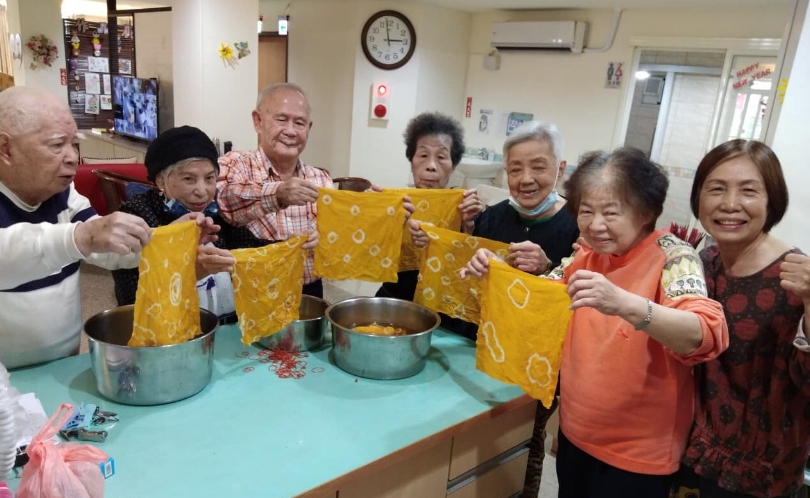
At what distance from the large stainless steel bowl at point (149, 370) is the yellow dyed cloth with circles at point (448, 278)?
73 centimetres

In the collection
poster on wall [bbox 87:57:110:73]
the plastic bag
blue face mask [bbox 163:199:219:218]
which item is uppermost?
poster on wall [bbox 87:57:110:73]

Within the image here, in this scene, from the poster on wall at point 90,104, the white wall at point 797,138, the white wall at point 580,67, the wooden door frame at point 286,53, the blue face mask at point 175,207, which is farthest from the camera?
the poster on wall at point 90,104

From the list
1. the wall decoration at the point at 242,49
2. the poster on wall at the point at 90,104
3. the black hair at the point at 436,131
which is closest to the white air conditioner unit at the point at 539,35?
the wall decoration at the point at 242,49

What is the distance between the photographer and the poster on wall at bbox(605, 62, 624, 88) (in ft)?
16.8

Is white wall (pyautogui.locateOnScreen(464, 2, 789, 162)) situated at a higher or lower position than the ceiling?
lower

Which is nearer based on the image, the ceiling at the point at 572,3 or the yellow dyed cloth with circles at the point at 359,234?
the yellow dyed cloth with circles at the point at 359,234

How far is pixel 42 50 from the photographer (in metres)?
6.46

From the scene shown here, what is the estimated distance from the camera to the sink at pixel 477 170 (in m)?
5.73

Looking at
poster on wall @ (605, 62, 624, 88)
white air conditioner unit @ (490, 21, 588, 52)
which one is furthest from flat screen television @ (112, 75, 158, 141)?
poster on wall @ (605, 62, 624, 88)

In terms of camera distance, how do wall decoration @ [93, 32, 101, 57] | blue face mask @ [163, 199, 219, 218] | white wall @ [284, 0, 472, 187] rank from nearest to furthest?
blue face mask @ [163, 199, 219, 218]
white wall @ [284, 0, 472, 187]
wall decoration @ [93, 32, 101, 57]

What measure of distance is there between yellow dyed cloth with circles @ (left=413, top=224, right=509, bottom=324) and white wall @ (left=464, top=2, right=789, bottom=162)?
4.09 meters

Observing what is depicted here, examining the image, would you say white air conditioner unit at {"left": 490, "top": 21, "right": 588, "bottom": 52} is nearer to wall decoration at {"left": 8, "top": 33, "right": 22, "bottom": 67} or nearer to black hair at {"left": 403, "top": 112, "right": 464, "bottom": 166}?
black hair at {"left": 403, "top": 112, "right": 464, "bottom": 166}

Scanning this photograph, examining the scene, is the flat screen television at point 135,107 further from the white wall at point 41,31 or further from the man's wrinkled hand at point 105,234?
the man's wrinkled hand at point 105,234

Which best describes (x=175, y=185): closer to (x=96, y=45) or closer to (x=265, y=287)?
(x=265, y=287)
